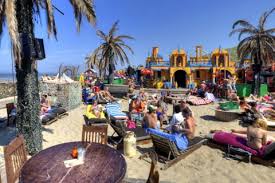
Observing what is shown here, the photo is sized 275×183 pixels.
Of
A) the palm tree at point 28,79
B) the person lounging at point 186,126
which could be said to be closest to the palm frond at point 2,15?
the palm tree at point 28,79

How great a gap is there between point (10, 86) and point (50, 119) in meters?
12.5

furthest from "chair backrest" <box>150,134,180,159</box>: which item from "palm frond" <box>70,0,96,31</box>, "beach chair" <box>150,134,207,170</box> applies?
"palm frond" <box>70,0,96,31</box>

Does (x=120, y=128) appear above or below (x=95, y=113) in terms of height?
below

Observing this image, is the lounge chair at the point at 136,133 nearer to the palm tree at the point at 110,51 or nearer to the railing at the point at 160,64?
the palm tree at the point at 110,51

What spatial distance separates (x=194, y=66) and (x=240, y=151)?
2321cm

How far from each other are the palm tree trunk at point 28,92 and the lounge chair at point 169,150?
3033mm

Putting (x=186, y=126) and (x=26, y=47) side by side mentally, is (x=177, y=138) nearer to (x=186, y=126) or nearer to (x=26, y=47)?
(x=186, y=126)

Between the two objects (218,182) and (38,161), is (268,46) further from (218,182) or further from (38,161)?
(38,161)

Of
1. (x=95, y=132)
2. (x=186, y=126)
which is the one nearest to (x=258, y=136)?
(x=186, y=126)

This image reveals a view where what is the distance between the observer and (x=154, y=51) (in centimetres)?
3144

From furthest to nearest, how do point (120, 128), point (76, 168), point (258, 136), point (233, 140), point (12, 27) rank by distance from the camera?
point (120, 128)
point (233, 140)
point (258, 136)
point (12, 27)
point (76, 168)

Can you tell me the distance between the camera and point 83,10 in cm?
687

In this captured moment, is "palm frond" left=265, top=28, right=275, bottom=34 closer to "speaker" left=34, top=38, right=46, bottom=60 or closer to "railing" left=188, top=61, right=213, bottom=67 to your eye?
"railing" left=188, top=61, right=213, bottom=67

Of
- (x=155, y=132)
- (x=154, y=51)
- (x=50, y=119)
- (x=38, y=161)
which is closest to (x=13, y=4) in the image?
(x=38, y=161)
